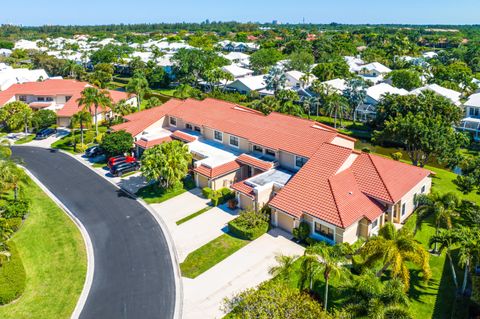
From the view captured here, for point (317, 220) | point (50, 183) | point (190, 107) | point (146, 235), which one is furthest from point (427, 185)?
point (50, 183)

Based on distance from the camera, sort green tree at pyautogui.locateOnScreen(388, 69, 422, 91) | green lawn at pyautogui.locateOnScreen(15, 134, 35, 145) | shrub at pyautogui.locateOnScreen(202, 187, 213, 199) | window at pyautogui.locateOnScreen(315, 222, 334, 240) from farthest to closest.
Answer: green tree at pyautogui.locateOnScreen(388, 69, 422, 91), green lawn at pyautogui.locateOnScreen(15, 134, 35, 145), shrub at pyautogui.locateOnScreen(202, 187, 213, 199), window at pyautogui.locateOnScreen(315, 222, 334, 240)

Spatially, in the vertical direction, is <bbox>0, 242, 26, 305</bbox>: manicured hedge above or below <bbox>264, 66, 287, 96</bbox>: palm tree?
below

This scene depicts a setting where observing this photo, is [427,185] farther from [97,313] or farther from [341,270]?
[97,313]

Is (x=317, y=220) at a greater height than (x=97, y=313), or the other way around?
(x=317, y=220)

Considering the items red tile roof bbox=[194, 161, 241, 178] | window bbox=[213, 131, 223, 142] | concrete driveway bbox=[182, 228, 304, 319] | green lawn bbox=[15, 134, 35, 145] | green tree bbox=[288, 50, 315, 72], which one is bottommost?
concrete driveway bbox=[182, 228, 304, 319]

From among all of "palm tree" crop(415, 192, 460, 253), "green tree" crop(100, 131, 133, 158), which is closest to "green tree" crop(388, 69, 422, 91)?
"palm tree" crop(415, 192, 460, 253)

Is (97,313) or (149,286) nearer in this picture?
(97,313)

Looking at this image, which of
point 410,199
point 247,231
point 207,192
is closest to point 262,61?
point 207,192

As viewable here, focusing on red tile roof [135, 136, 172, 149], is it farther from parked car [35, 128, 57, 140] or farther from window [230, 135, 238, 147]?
parked car [35, 128, 57, 140]
